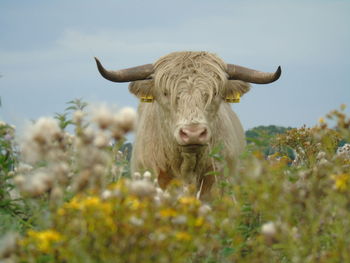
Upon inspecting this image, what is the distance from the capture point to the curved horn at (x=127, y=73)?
813 centimetres

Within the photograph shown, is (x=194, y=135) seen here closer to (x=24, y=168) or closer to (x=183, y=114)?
(x=183, y=114)

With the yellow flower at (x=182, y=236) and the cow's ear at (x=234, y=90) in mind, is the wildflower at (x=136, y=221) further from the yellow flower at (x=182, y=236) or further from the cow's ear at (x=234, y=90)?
the cow's ear at (x=234, y=90)

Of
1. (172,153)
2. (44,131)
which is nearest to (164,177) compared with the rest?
(172,153)

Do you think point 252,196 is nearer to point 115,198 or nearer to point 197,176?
point 115,198

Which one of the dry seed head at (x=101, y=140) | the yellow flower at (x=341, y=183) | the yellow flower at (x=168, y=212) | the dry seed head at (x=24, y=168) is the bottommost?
the yellow flower at (x=168, y=212)

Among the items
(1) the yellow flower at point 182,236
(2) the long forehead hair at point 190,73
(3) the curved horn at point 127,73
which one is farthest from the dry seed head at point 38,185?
(3) the curved horn at point 127,73

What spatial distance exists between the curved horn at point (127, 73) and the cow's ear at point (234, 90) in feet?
3.65

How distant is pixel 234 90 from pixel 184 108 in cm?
159

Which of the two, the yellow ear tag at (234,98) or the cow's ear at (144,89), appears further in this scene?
the yellow ear tag at (234,98)

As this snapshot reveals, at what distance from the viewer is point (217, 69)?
7.62 m

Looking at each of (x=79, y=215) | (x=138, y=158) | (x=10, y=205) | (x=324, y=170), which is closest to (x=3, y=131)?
(x=10, y=205)

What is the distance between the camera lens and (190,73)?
7.36 meters

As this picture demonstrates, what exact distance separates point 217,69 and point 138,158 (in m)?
1.67

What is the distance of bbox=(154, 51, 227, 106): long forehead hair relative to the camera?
23.6ft
